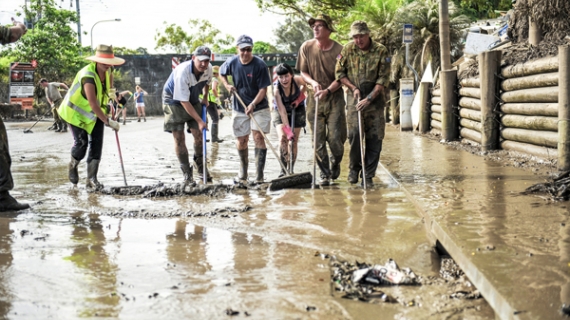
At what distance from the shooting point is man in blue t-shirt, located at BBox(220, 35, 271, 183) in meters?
9.23

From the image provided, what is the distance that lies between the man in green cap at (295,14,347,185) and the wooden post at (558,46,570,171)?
242cm

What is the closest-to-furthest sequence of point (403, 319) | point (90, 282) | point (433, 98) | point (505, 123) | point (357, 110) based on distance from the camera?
point (403, 319) → point (90, 282) → point (357, 110) → point (505, 123) → point (433, 98)

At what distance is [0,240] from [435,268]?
329cm

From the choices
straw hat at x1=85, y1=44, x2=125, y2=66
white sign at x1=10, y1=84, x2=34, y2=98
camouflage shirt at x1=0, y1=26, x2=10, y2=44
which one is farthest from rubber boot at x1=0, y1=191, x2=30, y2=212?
white sign at x1=10, y1=84, x2=34, y2=98

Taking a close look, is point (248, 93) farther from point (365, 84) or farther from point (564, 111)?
point (564, 111)

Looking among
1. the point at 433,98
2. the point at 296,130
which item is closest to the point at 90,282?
the point at 296,130

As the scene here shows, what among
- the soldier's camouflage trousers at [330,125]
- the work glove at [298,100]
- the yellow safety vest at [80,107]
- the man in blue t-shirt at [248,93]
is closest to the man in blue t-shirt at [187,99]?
the man in blue t-shirt at [248,93]

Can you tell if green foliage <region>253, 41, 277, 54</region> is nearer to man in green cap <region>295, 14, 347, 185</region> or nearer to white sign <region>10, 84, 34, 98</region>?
white sign <region>10, 84, 34, 98</region>

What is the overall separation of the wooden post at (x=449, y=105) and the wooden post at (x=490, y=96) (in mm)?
2659

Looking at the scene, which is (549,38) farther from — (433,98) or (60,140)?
(60,140)

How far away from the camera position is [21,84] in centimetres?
3297

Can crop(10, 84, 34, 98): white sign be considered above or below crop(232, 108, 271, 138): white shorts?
above

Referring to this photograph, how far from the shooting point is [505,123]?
11.5m

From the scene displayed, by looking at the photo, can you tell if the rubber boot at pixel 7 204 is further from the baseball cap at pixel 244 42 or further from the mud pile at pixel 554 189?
the mud pile at pixel 554 189
